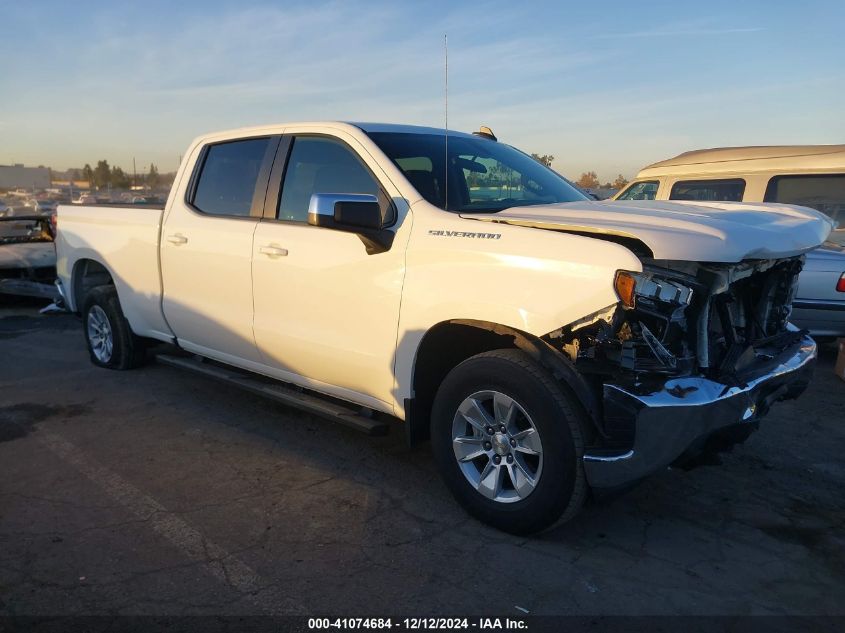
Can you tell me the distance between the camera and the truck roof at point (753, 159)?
7.17m

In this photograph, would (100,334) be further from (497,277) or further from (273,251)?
(497,277)

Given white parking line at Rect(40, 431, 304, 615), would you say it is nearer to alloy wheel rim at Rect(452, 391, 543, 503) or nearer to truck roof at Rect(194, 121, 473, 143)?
alloy wheel rim at Rect(452, 391, 543, 503)

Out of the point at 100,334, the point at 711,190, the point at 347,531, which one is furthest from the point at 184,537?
the point at 711,190

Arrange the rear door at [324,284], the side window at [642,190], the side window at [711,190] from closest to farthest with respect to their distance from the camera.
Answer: the rear door at [324,284], the side window at [711,190], the side window at [642,190]

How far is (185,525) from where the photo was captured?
360 centimetres

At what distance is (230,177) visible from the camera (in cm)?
510

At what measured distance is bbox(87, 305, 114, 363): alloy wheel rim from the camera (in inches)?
252

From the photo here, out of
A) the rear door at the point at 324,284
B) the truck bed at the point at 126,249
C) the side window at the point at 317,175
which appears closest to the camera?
the rear door at the point at 324,284

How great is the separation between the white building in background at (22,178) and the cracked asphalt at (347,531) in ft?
270

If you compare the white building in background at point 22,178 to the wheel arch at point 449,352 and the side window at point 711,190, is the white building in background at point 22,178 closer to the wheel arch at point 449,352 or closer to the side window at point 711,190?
the side window at point 711,190

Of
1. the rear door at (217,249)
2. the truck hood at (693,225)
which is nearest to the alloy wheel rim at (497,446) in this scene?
the truck hood at (693,225)

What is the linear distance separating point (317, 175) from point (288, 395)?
140 cm

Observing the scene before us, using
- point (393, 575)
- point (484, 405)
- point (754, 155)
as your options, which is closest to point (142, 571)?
point (393, 575)

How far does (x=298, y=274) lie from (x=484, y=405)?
4.78 feet
